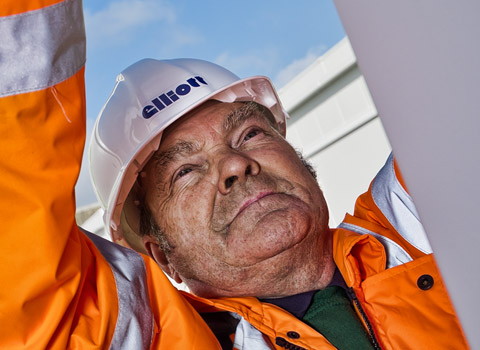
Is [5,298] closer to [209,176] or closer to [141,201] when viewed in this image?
[209,176]

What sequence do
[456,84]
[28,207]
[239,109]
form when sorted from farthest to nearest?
[239,109] < [28,207] < [456,84]

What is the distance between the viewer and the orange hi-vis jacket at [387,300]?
1321 millimetres

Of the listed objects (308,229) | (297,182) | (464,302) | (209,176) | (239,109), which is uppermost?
(239,109)

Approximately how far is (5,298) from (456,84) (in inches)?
33.8

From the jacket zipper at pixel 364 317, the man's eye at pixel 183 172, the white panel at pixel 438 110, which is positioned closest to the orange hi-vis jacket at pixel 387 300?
the jacket zipper at pixel 364 317

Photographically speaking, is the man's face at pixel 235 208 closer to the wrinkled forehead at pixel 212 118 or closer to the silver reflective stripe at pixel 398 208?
the wrinkled forehead at pixel 212 118

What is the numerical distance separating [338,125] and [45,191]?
2.59m

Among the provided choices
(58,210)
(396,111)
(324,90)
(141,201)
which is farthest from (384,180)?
(324,90)

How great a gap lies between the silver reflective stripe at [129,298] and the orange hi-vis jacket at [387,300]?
1.00ft

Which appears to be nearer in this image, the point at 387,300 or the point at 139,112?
the point at 387,300

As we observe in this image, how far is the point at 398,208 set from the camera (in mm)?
1573

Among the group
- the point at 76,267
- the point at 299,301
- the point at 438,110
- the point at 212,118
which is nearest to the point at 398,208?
the point at 299,301

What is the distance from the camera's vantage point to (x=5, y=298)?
89cm

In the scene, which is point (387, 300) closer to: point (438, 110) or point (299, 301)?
point (299, 301)
